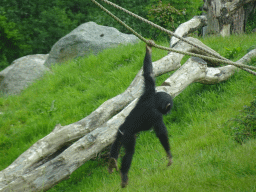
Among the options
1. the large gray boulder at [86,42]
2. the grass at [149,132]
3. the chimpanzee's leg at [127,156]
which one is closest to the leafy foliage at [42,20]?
the large gray boulder at [86,42]

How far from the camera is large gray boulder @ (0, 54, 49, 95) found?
1068 cm

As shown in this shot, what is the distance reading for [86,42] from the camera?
10617 millimetres

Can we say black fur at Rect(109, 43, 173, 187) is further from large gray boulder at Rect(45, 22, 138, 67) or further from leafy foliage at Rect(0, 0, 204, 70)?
leafy foliage at Rect(0, 0, 204, 70)

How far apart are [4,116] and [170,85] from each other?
5.44m

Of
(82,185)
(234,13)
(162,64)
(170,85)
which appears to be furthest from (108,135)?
(234,13)

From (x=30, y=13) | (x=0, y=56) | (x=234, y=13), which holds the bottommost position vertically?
(x=0, y=56)

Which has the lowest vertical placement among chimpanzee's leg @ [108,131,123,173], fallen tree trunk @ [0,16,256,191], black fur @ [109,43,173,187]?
fallen tree trunk @ [0,16,256,191]

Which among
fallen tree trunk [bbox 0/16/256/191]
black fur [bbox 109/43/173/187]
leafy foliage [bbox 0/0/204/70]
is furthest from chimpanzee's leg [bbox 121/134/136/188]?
leafy foliage [bbox 0/0/204/70]

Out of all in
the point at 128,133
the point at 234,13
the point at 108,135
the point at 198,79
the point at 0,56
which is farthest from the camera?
the point at 0,56

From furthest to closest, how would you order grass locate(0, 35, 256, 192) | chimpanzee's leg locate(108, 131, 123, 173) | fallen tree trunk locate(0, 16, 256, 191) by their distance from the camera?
fallen tree trunk locate(0, 16, 256, 191) < grass locate(0, 35, 256, 192) < chimpanzee's leg locate(108, 131, 123, 173)

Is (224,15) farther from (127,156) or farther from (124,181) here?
(124,181)

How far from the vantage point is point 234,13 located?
967cm

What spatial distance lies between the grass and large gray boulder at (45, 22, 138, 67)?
4.13 ft

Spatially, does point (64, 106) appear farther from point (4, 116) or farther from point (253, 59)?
point (253, 59)
